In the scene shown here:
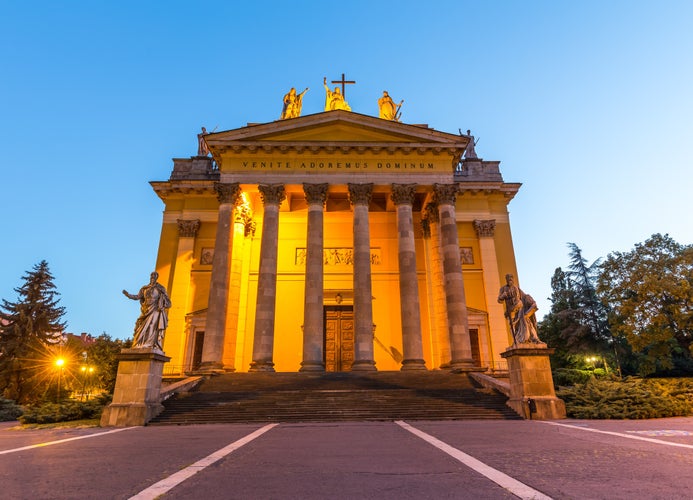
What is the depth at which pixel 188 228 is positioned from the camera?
24328 mm

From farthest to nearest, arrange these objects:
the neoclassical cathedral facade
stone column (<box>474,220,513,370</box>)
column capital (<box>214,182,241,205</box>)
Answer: stone column (<box>474,220,513,370</box>)
column capital (<box>214,182,241,205</box>)
the neoclassical cathedral facade

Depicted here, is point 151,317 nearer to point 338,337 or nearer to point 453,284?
point 338,337

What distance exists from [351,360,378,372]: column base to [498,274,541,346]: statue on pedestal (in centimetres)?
642

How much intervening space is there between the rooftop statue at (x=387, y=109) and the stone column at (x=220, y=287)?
10041 millimetres

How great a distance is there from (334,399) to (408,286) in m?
7.39

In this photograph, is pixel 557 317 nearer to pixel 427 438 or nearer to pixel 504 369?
pixel 504 369

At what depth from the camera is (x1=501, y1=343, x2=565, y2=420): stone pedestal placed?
11.7 metres

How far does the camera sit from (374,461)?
480 cm

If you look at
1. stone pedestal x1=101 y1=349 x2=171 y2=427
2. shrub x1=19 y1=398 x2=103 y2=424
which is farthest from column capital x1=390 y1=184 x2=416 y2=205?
shrub x1=19 y1=398 x2=103 y2=424

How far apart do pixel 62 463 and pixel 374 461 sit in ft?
12.5

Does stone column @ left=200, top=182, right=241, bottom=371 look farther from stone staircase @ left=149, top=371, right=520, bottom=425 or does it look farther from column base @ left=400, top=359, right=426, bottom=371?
column base @ left=400, top=359, right=426, bottom=371

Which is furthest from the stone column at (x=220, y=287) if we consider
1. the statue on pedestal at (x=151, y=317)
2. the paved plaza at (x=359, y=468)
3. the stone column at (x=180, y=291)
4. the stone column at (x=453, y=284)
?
the paved plaza at (x=359, y=468)

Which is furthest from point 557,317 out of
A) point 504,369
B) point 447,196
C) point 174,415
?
point 174,415

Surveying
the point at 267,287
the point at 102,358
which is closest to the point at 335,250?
the point at 267,287
